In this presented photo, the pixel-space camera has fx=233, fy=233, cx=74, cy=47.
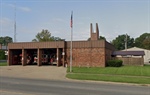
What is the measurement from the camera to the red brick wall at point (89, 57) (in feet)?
118

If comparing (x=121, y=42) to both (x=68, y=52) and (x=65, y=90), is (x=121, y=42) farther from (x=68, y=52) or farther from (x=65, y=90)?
(x=65, y=90)

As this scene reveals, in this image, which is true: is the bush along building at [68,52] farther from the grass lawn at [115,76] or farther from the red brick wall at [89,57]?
the grass lawn at [115,76]

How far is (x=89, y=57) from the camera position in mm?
36344

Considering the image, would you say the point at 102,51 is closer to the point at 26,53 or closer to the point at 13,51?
the point at 26,53

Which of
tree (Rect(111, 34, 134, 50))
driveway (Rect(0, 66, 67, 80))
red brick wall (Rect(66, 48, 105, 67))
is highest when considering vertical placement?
tree (Rect(111, 34, 134, 50))

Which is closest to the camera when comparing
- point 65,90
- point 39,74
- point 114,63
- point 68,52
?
point 65,90

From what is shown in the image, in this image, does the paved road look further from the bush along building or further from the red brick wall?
the bush along building

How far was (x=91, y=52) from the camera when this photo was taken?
36.3 metres

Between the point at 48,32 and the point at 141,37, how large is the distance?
84.5 metres

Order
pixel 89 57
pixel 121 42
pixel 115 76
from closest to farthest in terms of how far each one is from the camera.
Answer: pixel 115 76
pixel 89 57
pixel 121 42

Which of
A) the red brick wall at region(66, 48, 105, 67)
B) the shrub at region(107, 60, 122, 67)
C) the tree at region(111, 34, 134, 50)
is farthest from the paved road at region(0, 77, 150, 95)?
the tree at region(111, 34, 134, 50)

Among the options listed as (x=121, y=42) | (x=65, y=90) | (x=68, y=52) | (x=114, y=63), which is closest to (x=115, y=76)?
(x=65, y=90)

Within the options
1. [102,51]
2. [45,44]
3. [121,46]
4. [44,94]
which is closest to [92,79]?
[44,94]

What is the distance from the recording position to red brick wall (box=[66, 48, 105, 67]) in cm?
3582
